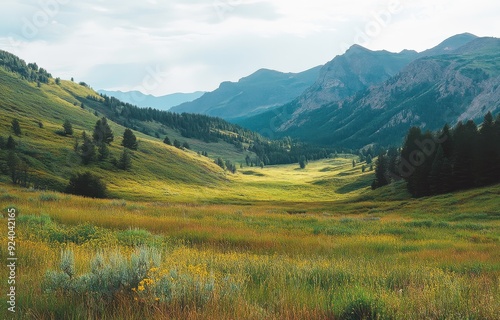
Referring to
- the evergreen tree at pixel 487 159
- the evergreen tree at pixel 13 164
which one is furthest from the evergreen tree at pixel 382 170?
the evergreen tree at pixel 13 164

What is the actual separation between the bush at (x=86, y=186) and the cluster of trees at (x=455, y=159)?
242ft

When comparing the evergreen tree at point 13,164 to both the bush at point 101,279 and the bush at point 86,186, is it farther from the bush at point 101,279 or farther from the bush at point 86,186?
the bush at point 101,279

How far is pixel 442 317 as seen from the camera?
17.2ft

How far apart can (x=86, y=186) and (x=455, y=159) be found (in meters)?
80.4

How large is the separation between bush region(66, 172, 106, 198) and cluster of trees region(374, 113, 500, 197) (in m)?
73.6

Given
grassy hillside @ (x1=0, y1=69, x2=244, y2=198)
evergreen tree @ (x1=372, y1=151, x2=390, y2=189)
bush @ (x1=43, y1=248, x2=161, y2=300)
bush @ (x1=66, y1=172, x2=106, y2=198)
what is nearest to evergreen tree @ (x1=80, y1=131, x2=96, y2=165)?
grassy hillside @ (x1=0, y1=69, x2=244, y2=198)

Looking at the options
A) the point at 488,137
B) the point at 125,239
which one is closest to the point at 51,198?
the point at 125,239

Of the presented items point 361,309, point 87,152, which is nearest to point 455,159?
point 361,309

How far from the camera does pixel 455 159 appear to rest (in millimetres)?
72062

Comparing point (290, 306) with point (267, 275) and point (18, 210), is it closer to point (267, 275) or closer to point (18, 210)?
point (267, 275)

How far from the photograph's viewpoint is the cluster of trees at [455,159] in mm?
68812

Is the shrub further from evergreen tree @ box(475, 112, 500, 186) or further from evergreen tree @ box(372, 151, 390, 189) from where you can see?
evergreen tree @ box(372, 151, 390, 189)

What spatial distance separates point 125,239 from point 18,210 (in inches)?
356

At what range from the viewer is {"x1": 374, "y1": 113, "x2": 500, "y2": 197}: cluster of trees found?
68812mm
